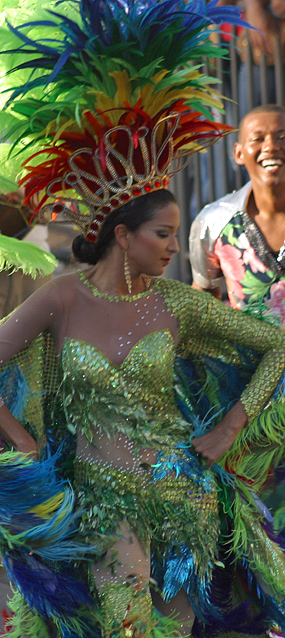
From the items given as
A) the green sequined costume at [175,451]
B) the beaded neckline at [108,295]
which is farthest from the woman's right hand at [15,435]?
the beaded neckline at [108,295]

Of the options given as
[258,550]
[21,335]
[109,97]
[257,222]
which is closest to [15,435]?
[21,335]

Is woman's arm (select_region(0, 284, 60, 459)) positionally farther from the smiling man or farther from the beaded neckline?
the smiling man

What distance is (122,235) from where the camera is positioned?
103 inches

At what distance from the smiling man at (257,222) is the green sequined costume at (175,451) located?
2.94 ft

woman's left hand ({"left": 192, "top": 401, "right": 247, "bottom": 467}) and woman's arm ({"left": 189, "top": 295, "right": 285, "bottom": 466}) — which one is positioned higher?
woman's arm ({"left": 189, "top": 295, "right": 285, "bottom": 466})

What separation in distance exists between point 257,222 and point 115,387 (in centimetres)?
157

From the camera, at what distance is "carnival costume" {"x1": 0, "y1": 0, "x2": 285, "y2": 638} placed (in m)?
2.43

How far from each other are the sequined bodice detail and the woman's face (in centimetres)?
22

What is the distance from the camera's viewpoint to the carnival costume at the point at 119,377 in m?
2.43

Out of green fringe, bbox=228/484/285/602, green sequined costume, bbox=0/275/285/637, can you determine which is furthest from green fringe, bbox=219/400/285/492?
green fringe, bbox=228/484/285/602

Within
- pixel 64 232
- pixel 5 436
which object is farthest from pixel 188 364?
pixel 64 232

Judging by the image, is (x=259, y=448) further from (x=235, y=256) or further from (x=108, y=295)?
(x=235, y=256)

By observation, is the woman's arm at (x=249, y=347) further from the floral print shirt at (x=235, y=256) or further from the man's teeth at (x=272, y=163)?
the man's teeth at (x=272, y=163)

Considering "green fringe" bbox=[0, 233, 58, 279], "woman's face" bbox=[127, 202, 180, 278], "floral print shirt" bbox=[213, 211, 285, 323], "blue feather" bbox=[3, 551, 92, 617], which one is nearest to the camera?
"blue feather" bbox=[3, 551, 92, 617]
